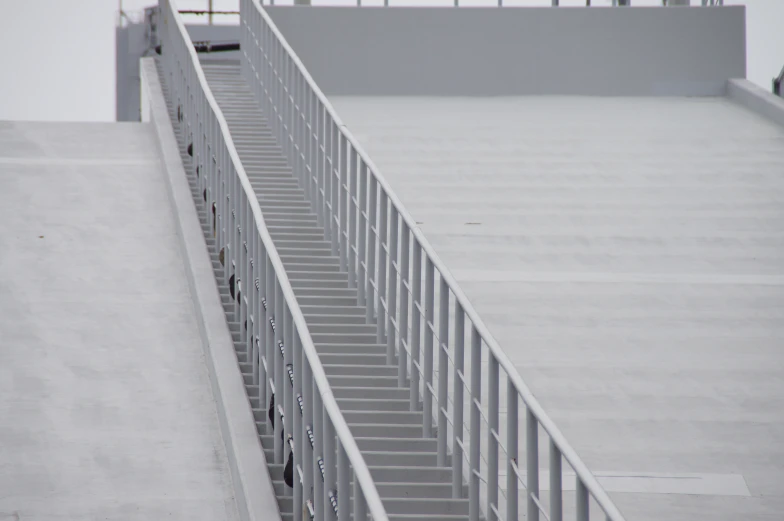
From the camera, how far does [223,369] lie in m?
6.87

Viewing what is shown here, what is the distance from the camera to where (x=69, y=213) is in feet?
32.1

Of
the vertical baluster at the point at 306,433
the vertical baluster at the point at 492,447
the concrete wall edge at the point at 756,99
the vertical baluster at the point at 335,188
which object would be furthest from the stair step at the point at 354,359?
the concrete wall edge at the point at 756,99

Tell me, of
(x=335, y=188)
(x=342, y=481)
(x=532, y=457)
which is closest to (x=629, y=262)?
(x=335, y=188)

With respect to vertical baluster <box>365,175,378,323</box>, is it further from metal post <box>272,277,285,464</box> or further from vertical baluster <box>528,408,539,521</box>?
vertical baluster <box>528,408,539,521</box>

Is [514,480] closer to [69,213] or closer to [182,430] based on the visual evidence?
[182,430]

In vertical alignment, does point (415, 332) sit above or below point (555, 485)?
above

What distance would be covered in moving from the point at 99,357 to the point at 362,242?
194 centimetres

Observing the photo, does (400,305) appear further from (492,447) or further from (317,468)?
(317,468)

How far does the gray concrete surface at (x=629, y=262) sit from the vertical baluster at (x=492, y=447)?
92cm

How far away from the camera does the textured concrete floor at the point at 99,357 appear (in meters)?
6.03

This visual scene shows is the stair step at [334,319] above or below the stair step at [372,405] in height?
above

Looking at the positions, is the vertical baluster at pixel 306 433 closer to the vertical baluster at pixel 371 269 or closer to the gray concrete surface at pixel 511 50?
the vertical baluster at pixel 371 269

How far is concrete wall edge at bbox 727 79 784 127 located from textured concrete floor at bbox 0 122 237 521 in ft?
24.8

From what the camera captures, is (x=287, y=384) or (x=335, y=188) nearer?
(x=287, y=384)
